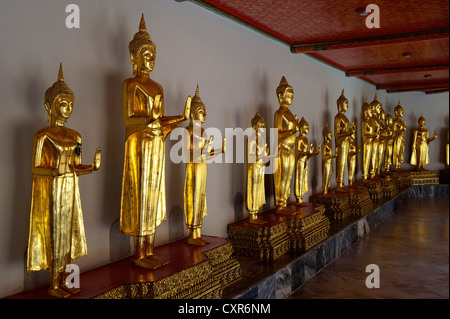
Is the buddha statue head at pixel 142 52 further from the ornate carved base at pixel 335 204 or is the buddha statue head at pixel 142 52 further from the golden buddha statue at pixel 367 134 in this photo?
the golden buddha statue at pixel 367 134

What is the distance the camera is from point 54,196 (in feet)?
8.13

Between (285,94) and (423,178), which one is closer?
(285,94)

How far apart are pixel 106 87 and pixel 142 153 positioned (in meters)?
0.66

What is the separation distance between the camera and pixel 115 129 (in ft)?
10.9

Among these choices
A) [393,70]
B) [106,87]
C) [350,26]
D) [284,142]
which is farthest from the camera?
[393,70]

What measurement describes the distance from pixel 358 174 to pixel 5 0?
332 inches

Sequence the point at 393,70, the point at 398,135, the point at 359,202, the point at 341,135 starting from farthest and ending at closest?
the point at 398,135
the point at 393,70
the point at 341,135
the point at 359,202

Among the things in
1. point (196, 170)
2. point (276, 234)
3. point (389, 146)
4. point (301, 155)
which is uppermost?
point (389, 146)

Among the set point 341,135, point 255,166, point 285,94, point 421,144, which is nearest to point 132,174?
point 255,166

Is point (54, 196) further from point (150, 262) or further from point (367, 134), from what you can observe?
point (367, 134)

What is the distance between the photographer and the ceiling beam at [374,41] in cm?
535

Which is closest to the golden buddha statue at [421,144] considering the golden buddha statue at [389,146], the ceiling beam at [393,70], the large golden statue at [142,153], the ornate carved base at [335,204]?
the golden buddha statue at [389,146]

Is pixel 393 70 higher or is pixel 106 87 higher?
pixel 393 70

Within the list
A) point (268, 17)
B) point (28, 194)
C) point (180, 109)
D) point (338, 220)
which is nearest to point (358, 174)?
point (338, 220)
